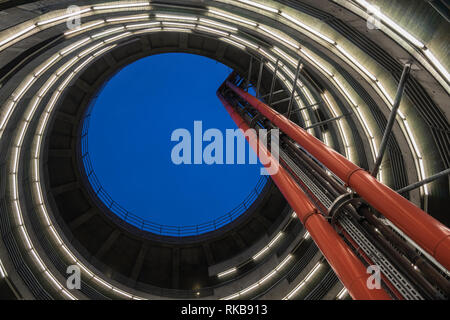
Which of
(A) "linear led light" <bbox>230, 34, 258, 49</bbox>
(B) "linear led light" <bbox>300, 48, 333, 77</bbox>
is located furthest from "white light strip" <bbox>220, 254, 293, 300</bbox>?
(A) "linear led light" <bbox>230, 34, 258, 49</bbox>

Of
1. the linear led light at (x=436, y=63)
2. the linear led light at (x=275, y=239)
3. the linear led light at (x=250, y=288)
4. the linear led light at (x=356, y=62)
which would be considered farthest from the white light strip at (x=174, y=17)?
the linear led light at (x=250, y=288)

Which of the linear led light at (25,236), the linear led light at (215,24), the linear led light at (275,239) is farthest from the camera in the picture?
the linear led light at (275,239)

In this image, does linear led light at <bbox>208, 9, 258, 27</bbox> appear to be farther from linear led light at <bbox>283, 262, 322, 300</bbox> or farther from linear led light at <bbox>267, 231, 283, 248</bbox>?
linear led light at <bbox>267, 231, 283, 248</bbox>

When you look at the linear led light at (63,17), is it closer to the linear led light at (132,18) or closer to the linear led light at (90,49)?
the linear led light at (132,18)

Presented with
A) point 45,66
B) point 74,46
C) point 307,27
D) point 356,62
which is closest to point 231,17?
point 307,27
